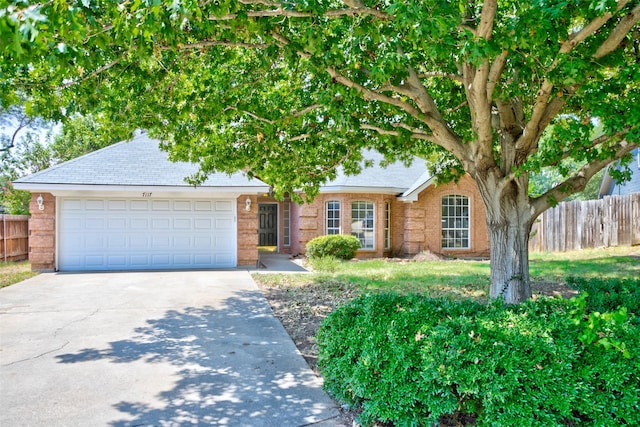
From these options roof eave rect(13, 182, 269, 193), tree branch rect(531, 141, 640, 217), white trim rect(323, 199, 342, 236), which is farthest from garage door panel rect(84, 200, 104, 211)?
tree branch rect(531, 141, 640, 217)

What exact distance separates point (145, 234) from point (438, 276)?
378 inches

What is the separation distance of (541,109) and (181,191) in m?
11.4

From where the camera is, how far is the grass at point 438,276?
1042 centimetres

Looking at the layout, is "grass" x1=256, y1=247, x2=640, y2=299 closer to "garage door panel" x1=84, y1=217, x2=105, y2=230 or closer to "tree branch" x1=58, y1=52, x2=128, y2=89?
"garage door panel" x1=84, y1=217, x2=105, y2=230

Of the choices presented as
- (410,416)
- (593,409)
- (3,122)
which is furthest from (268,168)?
(3,122)

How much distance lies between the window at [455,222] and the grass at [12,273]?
15.3 metres

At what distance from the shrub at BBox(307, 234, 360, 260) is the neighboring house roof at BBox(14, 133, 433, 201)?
211cm

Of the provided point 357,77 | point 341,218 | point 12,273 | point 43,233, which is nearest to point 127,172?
point 43,233

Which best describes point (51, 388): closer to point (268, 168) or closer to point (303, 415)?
point (303, 415)

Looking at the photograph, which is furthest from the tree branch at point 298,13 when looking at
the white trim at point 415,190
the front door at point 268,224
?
the front door at point 268,224

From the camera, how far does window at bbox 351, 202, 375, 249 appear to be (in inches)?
708

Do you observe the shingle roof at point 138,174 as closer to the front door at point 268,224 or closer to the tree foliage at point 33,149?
the front door at point 268,224

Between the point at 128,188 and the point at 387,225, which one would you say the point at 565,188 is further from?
the point at 128,188

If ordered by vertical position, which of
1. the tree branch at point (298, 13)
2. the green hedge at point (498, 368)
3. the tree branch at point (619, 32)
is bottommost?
the green hedge at point (498, 368)
